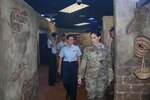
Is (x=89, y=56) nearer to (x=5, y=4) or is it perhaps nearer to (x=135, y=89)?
(x=135, y=89)

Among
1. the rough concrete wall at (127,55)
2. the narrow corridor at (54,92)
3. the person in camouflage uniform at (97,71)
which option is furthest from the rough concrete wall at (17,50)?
the rough concrete wall at (127,55)

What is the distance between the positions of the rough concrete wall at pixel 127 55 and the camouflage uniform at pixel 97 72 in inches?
24.3

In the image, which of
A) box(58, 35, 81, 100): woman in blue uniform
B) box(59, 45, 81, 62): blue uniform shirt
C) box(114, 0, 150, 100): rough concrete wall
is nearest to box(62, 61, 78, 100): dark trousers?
box(58, 35, 81, 100): woman in blue uniform

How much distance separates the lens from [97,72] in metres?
4.54

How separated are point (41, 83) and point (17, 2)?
17.9ft

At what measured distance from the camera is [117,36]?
5.08 metres

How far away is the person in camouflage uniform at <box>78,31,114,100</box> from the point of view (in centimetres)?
454

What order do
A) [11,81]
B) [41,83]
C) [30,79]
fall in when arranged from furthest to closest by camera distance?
[41,83] < [30,79] < [11,81]

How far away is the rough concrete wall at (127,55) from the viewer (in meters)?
5.05

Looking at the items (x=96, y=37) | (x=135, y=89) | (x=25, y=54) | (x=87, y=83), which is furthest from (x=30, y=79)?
(x=135, y=89)

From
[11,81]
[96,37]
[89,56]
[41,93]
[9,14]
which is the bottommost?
[41,93]

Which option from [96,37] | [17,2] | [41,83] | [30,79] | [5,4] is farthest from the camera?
[41,83]

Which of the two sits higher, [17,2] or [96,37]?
[17,2]

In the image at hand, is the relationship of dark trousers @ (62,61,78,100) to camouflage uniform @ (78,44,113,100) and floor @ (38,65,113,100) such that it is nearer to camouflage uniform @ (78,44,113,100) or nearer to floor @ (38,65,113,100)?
floor @ (38,65,113,100)
